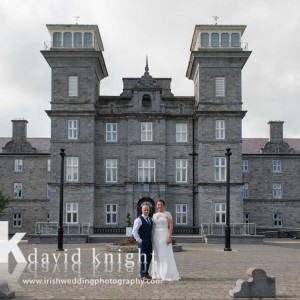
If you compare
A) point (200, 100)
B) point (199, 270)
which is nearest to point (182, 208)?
point (200, 100)

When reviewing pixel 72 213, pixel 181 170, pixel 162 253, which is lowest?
pixel 162 253

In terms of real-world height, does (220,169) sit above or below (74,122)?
below

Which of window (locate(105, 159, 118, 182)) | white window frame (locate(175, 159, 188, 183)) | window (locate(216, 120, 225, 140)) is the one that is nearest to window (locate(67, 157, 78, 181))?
window (locate(105, 159, 118, 182))

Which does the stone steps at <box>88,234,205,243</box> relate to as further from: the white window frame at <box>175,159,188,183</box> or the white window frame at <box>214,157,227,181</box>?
the white window frame at <box>175,159,188,183</box>

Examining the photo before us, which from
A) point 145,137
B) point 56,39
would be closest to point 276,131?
point 145,137

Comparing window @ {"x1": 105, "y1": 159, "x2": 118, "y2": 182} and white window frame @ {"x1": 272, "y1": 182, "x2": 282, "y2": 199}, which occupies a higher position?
Result: window @ {"x1": 105, "y1": 159, "x2": 118, "y2": 182}

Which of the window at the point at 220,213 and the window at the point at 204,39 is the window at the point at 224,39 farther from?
the window at the point at 220,213

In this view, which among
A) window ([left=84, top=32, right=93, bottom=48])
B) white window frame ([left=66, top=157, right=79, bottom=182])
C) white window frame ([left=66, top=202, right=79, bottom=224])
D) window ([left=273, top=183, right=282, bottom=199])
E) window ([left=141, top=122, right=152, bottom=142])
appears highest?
window ([left=84, top=32, right=93, bottom=48])

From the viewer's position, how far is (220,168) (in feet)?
156

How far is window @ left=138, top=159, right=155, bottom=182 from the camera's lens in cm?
4803

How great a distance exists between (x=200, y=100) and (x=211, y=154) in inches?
176

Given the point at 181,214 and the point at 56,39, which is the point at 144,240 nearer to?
the point at 181,214

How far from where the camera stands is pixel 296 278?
16.8m

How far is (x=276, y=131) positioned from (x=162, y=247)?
52.2m
